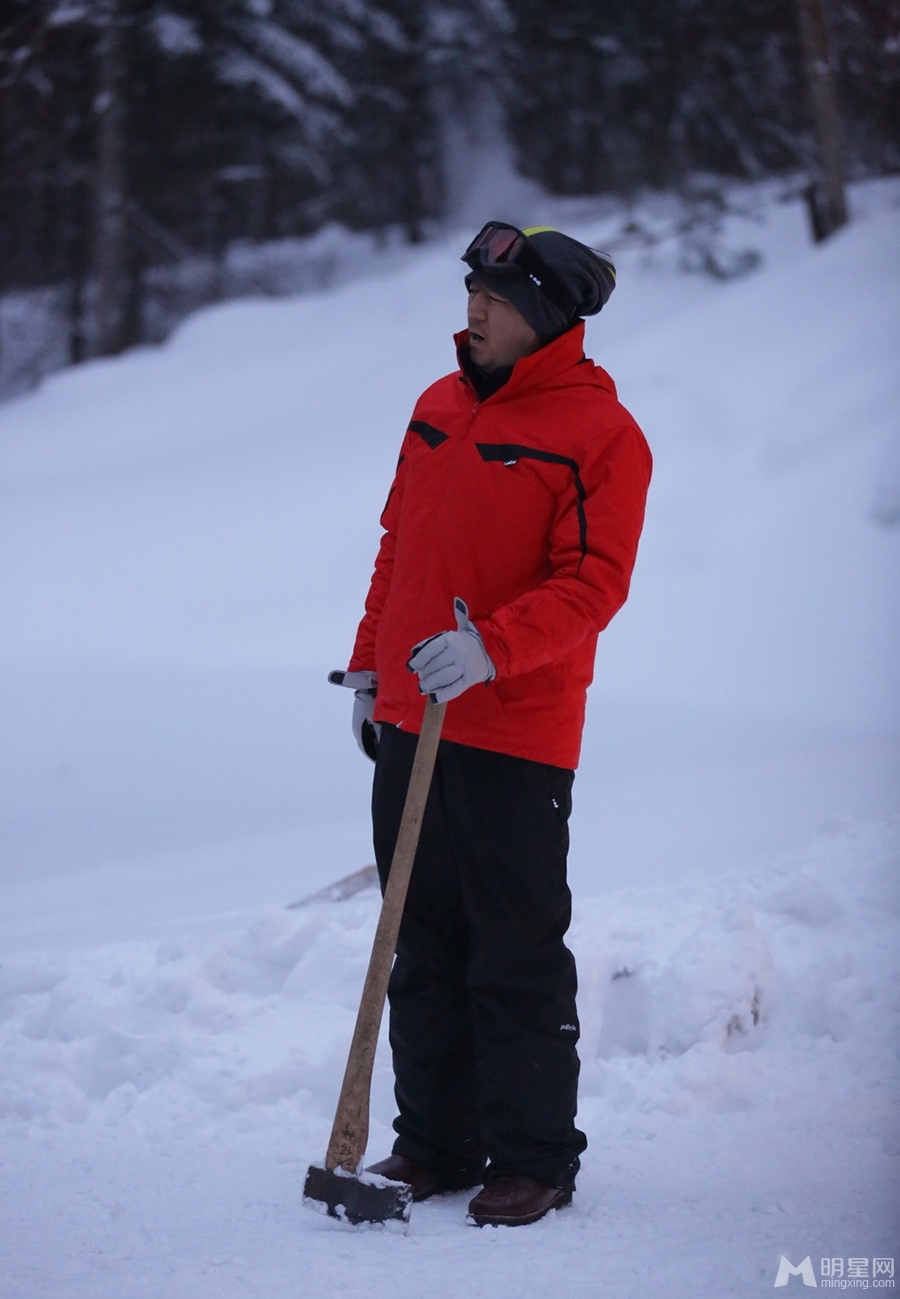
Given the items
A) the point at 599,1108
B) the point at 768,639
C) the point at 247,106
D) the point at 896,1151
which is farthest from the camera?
the point at 247,106

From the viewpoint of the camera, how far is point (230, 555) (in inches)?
307

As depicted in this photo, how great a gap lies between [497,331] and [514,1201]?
1590mm

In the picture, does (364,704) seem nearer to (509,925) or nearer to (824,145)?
(509,925)

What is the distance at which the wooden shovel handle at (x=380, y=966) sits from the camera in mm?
2168

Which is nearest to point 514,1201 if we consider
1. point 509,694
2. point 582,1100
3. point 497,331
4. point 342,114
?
point 582,1100

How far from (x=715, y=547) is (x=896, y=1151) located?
18.0 feet

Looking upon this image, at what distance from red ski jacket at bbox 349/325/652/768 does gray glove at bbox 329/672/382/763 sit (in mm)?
170

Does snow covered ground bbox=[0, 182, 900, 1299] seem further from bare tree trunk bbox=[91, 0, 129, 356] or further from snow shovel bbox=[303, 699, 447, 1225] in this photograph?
bare tree trunk bbox=[91, 0, 129, 356]

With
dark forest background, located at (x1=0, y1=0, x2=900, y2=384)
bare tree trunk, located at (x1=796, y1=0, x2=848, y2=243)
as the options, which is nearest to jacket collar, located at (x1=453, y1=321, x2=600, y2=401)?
bare tree trunk, located at (x1=796, y1=0, x2=848, y2=243)

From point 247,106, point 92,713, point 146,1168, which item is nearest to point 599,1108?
point 146,1168

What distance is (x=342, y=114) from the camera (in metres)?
16.3

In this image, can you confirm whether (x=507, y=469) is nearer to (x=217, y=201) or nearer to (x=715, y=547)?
(x=715, y=547)

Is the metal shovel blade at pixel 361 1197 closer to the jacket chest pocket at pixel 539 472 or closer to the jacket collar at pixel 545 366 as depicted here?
the jacket chest pocket at pixel 539 472

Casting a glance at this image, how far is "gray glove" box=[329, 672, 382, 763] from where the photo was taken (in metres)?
2.57
